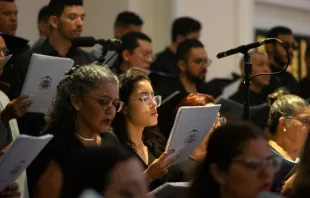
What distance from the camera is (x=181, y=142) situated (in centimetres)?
409

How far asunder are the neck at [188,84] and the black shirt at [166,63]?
0.45 m

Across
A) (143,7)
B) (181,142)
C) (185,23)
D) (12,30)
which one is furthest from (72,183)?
(143,7)

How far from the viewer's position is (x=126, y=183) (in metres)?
2.35

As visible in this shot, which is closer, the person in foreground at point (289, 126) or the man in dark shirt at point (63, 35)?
the person in foreground at point (289, 126)

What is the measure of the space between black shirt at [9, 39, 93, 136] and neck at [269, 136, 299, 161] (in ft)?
4.20

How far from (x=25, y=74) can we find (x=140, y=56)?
1.06 m

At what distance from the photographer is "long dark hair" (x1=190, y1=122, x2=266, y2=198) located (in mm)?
2943

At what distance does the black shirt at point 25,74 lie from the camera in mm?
4762

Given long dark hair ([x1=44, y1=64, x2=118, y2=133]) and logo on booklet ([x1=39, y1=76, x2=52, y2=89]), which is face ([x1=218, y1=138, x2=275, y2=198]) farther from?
logo on booklet ([x1=39, y1=76, x2=52, y2=89])

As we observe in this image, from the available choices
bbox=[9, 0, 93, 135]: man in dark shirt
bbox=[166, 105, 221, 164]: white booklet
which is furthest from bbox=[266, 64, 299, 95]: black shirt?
bbox=[166, 105, 221, 164]: white booklet

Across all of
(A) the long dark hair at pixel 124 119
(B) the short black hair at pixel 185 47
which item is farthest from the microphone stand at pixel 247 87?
(B) the short black hair at pixel 185 47

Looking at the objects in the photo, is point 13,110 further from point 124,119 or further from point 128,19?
point 128,19

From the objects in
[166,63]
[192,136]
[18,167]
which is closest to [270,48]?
[166,63]

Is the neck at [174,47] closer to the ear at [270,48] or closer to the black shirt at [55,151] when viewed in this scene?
the ear at [270,48]
